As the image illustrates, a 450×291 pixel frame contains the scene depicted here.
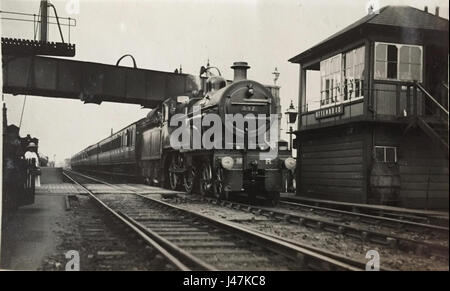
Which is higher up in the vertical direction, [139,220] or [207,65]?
[207,65]

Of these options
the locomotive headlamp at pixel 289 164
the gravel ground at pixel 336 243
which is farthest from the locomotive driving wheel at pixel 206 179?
the locomotive headlamp at pixel 289 164

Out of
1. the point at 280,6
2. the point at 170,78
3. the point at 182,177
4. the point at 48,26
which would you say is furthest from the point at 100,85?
the point at 280,6

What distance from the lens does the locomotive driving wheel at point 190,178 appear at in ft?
47.0

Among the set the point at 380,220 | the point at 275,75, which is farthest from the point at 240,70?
the point at 380,220

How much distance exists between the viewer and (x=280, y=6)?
320 inches

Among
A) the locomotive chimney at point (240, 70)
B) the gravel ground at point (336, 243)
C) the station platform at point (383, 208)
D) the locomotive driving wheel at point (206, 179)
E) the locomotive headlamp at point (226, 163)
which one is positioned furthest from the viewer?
the locomotive chimney at point (240, 70)

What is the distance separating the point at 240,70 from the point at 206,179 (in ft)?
10.5

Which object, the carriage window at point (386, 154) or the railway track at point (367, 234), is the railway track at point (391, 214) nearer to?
the railway track at point (367, 234)

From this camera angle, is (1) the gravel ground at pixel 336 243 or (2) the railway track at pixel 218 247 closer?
(2) the railway track at pixel 218 247

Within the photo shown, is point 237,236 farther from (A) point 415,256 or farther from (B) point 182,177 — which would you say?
(B) point 182,177

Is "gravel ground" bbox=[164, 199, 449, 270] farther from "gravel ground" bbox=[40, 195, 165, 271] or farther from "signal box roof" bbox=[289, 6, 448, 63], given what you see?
"signal box roof" bbox=[289, 6, 448, 63]

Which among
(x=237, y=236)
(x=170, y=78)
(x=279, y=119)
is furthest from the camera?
(x=170, y=78)

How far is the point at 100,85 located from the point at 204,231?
1168cm

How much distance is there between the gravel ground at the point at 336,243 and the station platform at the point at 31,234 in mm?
3273
